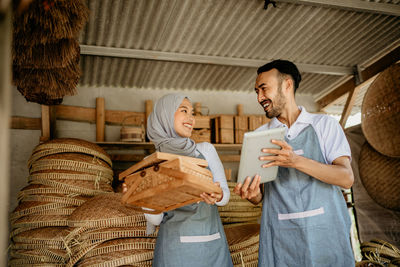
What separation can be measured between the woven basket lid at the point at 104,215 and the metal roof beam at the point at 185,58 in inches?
72.7

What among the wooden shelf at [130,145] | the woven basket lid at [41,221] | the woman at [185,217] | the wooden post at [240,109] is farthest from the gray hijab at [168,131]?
the wooden post at [240,109]

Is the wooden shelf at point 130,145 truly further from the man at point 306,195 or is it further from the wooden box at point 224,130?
the man at point 306,195

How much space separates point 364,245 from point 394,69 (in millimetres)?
1923

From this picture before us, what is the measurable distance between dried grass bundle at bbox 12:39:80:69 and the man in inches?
57.8

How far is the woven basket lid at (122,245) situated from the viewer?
2.54 meters

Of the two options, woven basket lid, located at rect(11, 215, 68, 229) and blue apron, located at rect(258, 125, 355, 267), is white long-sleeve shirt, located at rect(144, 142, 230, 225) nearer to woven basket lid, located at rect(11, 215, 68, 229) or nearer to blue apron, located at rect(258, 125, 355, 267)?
blue apron, located at rect(258, 125, 355, 267)

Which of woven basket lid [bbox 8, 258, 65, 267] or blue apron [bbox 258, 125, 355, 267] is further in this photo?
woven basket lid [bbox 8, 258, 65, 267]

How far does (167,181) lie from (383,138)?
10.3ft

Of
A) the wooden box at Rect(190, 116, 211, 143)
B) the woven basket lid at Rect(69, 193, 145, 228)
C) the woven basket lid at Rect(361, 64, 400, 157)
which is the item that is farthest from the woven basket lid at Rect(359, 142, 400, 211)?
the woven basket lid at Rect(69, 193, 145, 228)

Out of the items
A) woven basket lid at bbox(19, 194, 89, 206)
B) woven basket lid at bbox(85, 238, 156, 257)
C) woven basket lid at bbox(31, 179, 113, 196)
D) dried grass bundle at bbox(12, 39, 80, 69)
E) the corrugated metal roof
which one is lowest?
woven basket lid at bbox(85, 238, 156, 257)

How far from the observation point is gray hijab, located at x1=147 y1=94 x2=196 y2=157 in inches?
86.3

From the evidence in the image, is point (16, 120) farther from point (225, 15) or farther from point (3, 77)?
point (3, 77)

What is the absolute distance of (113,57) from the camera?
4086mm

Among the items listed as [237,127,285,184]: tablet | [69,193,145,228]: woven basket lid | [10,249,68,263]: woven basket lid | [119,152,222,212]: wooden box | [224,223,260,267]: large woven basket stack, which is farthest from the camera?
[224,223,260,267]: large woven basket stack
